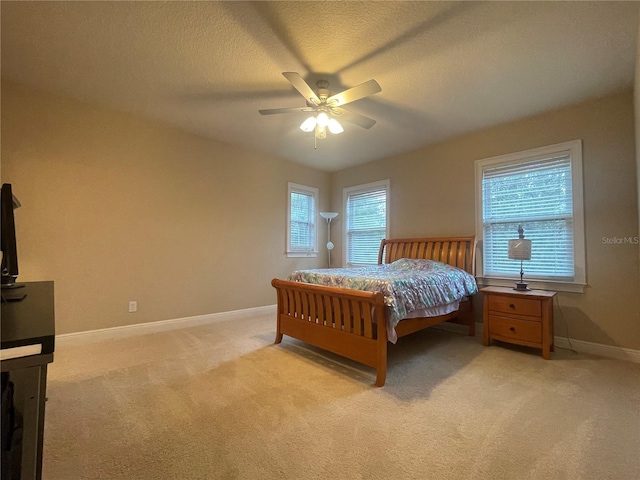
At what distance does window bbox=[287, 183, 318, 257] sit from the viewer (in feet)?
17.0

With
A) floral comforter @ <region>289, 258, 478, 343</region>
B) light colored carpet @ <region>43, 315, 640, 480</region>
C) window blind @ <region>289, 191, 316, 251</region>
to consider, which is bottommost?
light colored carpet @ <region>43, 315, 640, 480</region>

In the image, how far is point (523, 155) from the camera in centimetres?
345

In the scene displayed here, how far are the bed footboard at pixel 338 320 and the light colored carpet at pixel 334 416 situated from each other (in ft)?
0.61

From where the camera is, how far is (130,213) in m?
3.53

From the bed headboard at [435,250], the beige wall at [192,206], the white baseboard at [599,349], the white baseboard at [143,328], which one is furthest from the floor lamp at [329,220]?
the white baseboard at [599,349]

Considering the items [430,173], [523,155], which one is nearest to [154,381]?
[430,173]

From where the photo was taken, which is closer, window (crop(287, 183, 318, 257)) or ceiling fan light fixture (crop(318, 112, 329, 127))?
ceiling fan light fixture (crop(318, 112, 329, 127))

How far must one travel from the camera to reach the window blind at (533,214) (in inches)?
126

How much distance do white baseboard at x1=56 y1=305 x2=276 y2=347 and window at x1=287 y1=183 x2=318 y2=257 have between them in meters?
1.29

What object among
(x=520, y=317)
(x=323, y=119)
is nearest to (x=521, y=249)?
(x=520, y=317)

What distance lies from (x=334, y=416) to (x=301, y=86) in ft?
7.83

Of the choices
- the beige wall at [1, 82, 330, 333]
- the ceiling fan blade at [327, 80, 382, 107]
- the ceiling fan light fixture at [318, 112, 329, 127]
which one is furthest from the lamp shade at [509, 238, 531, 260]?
the beige wall at [1, 82, 330, 333]

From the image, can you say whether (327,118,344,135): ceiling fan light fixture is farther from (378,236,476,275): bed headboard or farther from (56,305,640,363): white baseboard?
(56,305,640,363): white baseboard

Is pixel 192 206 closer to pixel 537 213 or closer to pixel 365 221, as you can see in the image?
pixel 365 221
